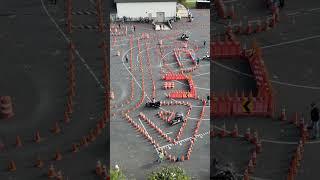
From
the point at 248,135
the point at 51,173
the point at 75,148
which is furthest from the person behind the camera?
the point at 248,135

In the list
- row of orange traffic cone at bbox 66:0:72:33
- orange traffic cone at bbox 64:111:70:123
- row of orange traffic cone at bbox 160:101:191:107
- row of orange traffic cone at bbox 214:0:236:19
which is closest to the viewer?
orange traffic cone at bbox 64:111:70:123

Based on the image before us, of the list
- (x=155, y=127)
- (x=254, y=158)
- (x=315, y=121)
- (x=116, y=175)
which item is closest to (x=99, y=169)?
(x=116, y=175)

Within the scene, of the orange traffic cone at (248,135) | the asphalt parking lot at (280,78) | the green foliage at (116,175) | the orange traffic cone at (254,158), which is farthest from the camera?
the orange traffic cone at (248,135)

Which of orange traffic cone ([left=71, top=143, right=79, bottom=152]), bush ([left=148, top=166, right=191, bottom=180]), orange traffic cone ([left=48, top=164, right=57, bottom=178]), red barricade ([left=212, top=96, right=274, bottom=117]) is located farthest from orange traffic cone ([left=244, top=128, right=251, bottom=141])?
orange traffic cone ([left=48, top=164, right=57, bottom=178])

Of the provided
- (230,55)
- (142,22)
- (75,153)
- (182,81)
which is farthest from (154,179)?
(142,22)

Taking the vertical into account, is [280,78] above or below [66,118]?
above

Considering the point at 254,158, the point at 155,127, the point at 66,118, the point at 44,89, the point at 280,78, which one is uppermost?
the point at 280,78

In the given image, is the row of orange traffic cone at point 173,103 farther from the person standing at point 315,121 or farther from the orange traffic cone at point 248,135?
the person standing at point 315,121

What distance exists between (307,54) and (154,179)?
2313 centimetres

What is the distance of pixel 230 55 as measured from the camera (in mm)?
59062

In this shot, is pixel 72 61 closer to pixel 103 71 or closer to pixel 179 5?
pixel 103 71

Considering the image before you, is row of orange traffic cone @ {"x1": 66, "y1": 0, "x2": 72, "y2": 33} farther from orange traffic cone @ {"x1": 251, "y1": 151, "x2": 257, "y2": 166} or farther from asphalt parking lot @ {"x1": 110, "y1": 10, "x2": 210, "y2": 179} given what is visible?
orange traffic cone @ {"x1": 251, "y1": 151, "x2": 257, "y2": 166}

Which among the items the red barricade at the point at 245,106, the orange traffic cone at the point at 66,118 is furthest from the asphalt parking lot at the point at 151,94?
the orange traffic cone at the point at 66,118

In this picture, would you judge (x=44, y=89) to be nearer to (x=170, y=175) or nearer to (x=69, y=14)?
(x=69, y=14)
